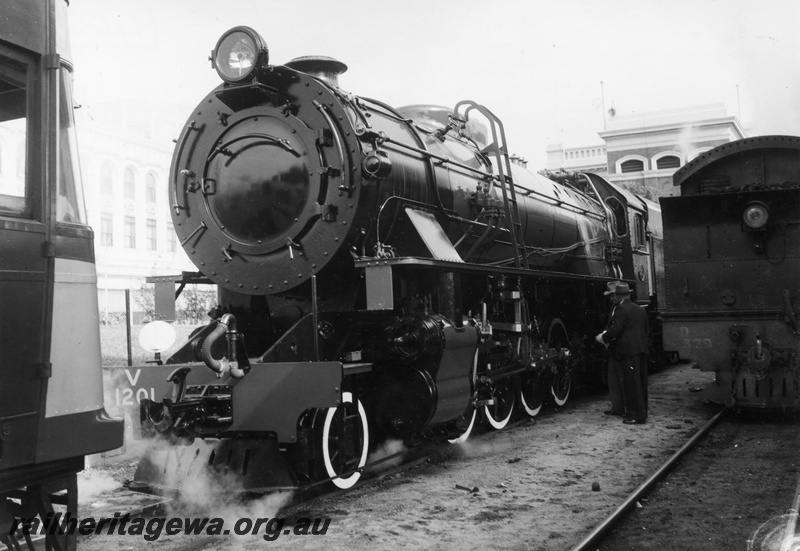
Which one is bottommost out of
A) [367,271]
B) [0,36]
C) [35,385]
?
[35,385]

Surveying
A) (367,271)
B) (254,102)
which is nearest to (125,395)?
(367,271)

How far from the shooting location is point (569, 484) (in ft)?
18.9

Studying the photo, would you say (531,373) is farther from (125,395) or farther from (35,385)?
(35,385)

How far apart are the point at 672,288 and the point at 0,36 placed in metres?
8.06

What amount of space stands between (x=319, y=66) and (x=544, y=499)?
3.90m

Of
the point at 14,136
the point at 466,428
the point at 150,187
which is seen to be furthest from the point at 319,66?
the point at 150,187

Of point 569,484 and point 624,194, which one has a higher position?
point 624,194

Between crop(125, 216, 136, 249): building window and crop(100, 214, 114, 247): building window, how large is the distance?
0.40 metres

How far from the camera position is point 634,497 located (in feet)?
16.7

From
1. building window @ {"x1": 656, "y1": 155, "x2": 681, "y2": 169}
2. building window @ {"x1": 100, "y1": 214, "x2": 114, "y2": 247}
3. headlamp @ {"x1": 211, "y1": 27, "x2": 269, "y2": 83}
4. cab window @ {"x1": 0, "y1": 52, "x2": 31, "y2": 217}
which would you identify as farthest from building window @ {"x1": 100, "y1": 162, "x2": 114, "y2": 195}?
building window @ {"x1": 656, "y1": 155, "x2": 681, "y2": 169}

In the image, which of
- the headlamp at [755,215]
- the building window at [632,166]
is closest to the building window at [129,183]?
the headlamp at [755,215]

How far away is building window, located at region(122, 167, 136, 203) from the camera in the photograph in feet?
64.6

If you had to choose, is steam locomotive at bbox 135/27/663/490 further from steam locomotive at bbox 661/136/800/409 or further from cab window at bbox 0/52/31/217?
steam locomotive at bbox 661/136/800/409

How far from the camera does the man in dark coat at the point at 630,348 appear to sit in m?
8.46
